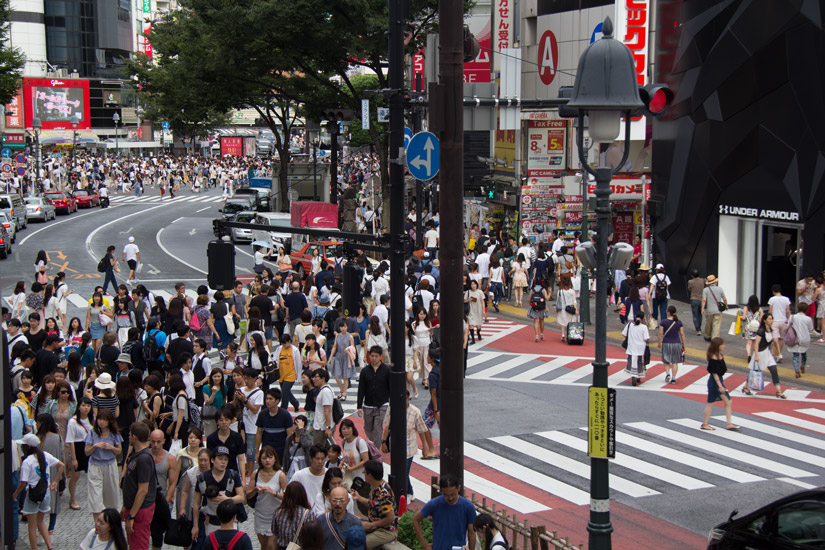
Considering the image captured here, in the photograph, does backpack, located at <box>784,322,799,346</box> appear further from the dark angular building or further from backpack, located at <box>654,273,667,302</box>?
the dark angular building

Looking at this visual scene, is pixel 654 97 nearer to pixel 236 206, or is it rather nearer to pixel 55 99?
pixel 236 206

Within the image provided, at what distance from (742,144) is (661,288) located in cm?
560

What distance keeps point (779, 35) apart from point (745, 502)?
16.3 meters

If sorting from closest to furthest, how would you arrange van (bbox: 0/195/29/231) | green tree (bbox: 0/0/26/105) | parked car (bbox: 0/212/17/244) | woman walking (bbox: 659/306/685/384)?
woman walking (bbox: 659/306/685/384) → parked car (bbox: 0/212/17/244) → van (bbox: 0/195/29/231) → green tree (bbox: 0/0/26/105)

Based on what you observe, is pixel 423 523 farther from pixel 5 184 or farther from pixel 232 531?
pixel 5 184

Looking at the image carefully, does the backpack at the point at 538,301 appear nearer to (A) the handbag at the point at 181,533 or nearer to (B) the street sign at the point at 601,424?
(B) the street sign at the point at 601,424

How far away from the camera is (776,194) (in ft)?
86.7

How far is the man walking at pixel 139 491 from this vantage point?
10.7m

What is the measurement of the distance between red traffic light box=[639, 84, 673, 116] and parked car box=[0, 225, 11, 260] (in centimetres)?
3352

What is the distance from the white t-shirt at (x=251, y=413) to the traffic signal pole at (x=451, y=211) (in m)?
3.30

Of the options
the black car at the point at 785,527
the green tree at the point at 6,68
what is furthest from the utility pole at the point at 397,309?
the green tree at the point at 6,68

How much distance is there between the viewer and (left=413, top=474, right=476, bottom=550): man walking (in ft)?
31.6

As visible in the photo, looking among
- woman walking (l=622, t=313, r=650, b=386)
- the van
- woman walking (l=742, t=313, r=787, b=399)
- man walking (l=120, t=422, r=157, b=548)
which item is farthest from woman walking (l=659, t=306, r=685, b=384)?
the van

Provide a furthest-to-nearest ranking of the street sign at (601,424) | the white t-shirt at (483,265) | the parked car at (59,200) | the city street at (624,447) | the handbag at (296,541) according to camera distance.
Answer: the parked car at (59,200), the white t-shirt at (483,265), the city street at (624,447), the street sign at (601,424), the handbag at (296,541)
